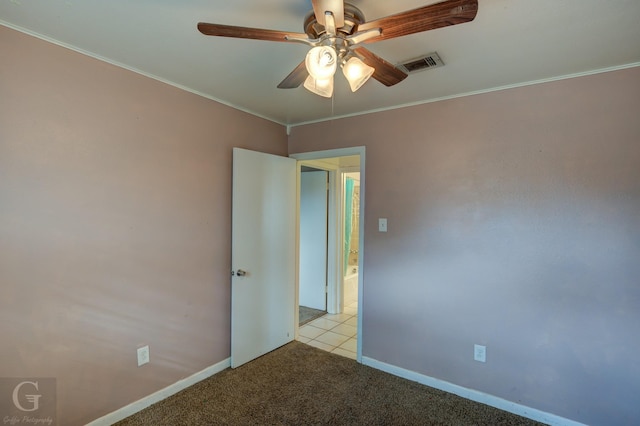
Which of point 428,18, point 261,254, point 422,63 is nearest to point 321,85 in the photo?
point 428,18

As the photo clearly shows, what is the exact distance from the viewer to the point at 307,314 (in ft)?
13.6

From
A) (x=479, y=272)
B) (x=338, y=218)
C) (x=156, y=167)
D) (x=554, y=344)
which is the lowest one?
(x=554, y=344)

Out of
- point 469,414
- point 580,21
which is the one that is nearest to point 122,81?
point 580,21

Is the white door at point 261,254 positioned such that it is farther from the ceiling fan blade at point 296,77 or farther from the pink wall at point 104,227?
the ceiling fan blade at point 296,77

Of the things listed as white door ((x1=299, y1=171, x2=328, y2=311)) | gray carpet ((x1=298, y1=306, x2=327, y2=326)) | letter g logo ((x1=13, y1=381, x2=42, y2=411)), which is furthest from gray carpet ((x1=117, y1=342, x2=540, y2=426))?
white door ((x1=299, y1=171, x2=328, y2=311))

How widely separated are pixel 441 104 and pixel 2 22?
9.01 ft

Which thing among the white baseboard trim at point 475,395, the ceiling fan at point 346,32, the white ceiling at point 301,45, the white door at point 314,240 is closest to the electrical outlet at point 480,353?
the white baseboard trim at point 475,395

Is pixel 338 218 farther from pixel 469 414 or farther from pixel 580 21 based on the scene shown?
pixel 580 21

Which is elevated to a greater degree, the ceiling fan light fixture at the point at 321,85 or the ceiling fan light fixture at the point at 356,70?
the ceiling fan light fixture at the point at 356,70

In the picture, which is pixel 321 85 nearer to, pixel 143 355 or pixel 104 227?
pixel 104 227

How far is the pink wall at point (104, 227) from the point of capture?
1.63 m

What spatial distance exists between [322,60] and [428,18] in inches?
15.6

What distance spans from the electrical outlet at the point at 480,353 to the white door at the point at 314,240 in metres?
2.20

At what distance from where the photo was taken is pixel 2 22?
1542 millimetres
